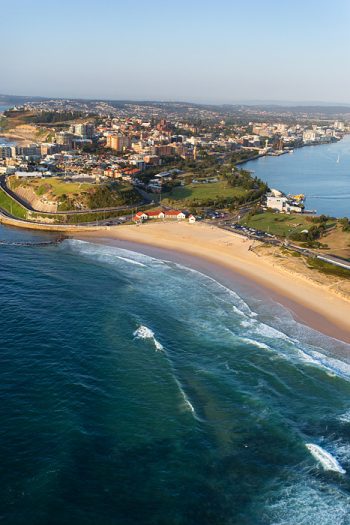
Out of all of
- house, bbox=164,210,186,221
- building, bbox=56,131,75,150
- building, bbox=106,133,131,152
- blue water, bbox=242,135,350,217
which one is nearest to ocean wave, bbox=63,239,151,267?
house, bbox=164,210,186,221

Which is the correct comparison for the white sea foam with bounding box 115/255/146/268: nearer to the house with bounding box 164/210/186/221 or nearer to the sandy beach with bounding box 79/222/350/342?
the sandy beach with bounding box 79/222/350/342

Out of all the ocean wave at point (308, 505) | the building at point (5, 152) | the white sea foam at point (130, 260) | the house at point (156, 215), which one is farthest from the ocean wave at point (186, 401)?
the building at point (5, 152)

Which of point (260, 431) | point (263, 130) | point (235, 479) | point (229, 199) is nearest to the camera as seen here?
point (235, 479)

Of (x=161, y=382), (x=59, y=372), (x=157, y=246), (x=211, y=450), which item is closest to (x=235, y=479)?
(x=211, y=450)

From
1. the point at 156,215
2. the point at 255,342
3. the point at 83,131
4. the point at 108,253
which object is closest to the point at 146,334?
the point at 255,342

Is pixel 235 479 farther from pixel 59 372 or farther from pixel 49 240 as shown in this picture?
pixel 49 240

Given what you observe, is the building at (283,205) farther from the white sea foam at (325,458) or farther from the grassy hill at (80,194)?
the white sea foam at (325,458)
